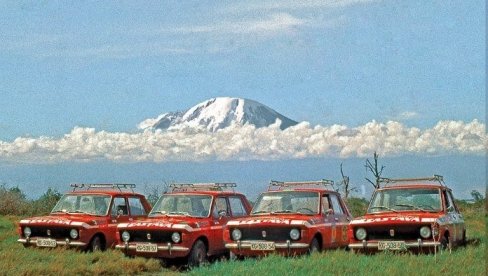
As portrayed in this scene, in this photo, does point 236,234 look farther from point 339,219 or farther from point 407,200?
point 407,200

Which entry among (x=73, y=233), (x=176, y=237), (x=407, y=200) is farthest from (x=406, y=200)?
(x=73, y=233)

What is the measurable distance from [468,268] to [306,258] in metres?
3.02

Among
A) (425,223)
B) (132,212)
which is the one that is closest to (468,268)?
(425,223)

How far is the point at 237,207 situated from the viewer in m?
18.7

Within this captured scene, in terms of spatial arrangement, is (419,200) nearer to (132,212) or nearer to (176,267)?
(176,267)

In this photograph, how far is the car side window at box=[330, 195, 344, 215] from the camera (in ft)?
58.6

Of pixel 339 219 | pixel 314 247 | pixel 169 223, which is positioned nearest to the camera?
pixel 314 247

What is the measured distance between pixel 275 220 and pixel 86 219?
16.0ft

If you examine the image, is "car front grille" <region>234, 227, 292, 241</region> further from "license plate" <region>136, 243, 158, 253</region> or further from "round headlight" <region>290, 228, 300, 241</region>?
"license plate" <region>136, 243, 158, 253</region>

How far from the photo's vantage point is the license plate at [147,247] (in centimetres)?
1678

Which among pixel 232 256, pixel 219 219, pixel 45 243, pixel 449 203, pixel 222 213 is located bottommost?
pixel 232 256

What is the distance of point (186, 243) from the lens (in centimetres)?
1652

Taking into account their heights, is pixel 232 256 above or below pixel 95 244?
below

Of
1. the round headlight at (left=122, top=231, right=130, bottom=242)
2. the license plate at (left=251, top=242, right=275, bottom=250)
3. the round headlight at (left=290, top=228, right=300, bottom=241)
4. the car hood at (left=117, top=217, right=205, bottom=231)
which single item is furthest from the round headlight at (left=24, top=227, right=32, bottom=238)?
the round headlight at (left=290, top=228, right=300, bottom=241)
